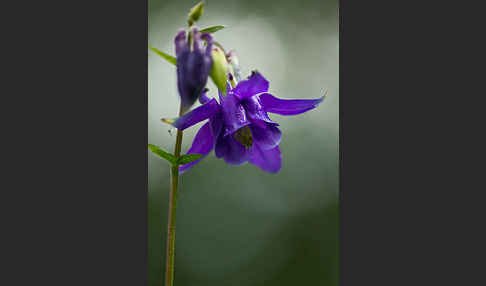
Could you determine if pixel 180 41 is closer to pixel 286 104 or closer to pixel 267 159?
pixel 286 104

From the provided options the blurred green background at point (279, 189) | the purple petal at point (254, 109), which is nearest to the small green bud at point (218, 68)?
the purple petal at point (254, 109)

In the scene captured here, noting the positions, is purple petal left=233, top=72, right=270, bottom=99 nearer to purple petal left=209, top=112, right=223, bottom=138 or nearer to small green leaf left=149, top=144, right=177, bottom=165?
purple petal left=209, top=112, right=223, bottom=138

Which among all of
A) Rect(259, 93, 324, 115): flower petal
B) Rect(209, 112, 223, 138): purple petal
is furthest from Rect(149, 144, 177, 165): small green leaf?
Rect(259, 93, 324, 115): flower petal

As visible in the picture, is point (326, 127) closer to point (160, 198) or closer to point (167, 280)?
point (160, 198)

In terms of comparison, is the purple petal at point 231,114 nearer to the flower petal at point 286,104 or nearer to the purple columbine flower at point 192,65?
the flower petal at point 286,104

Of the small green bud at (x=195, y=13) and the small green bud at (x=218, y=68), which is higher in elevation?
the small green bud at (x=195, y=13)

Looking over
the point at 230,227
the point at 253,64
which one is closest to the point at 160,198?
the point at 230,227
